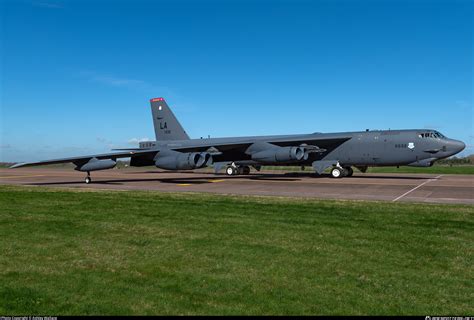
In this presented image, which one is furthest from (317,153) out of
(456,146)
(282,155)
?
Result: (456,146)

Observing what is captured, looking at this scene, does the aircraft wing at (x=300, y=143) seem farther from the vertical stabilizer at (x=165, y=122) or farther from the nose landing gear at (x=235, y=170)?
the vertical stabilizer at (x=165, y=122)

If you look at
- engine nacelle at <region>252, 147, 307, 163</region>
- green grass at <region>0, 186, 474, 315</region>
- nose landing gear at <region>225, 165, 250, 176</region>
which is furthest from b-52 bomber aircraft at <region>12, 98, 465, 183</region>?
green grass at <region>0, 186, 474, 315</region>

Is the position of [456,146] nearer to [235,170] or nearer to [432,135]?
[432,135]

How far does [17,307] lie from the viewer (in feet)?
14.9

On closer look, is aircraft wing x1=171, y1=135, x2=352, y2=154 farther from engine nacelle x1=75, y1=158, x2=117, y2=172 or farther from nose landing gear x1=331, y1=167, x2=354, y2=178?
engine nacelle x1=75, y1=158, x2=117, y2=172

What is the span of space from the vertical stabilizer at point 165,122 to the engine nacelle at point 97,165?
499 inches

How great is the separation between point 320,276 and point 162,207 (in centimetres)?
775

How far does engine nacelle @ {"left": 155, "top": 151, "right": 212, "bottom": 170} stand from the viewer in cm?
2479

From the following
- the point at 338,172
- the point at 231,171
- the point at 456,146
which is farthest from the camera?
the point at 231,171

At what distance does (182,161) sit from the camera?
24.8m

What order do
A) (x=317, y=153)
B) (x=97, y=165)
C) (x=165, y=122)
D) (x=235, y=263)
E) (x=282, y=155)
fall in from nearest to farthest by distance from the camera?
(x=235, y=263)
(x=97, y=165)
(x=282, y=155)
(x=317, y=153)
(x=165, y=122)

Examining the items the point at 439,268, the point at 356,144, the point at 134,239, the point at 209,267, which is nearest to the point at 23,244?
the point at 134,239

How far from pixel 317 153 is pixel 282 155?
12.9 ft

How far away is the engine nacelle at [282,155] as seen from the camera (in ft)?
89.5
